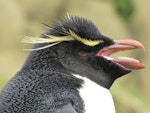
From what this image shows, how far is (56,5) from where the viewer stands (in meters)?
9.71

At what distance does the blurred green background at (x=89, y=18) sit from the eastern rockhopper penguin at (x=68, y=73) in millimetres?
5315

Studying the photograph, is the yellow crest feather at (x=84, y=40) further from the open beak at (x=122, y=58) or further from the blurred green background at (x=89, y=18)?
the blurred green background at (x=89, y=18)

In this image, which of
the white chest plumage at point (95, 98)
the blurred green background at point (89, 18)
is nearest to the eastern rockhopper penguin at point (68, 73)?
the white chest plumage at point (95, 98)

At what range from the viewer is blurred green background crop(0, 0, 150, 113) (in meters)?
8.66

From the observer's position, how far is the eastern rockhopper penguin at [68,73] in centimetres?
261

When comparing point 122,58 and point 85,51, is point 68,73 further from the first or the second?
point 122,58

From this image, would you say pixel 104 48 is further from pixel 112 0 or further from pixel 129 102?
pixel 112 0

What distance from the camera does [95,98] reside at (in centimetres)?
276

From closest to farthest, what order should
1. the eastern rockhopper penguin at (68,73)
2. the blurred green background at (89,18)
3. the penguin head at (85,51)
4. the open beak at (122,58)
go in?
the eastern rockhopper penguin at (68,73), the penguin head at (85,51), the open beak at (122,58), the blurred green background at (89,18)

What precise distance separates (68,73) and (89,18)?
6682 millimetres

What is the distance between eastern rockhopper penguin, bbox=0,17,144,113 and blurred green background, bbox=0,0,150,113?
5.31 meters

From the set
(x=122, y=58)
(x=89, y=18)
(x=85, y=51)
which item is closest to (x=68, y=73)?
(x=85, y=51)

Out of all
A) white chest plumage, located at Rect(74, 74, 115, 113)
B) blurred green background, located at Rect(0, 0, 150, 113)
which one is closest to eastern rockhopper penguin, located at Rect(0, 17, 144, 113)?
white chest plumage, located at Rect(74, 74, 115, 113)

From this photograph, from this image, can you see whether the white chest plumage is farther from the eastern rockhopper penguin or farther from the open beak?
the open beak
